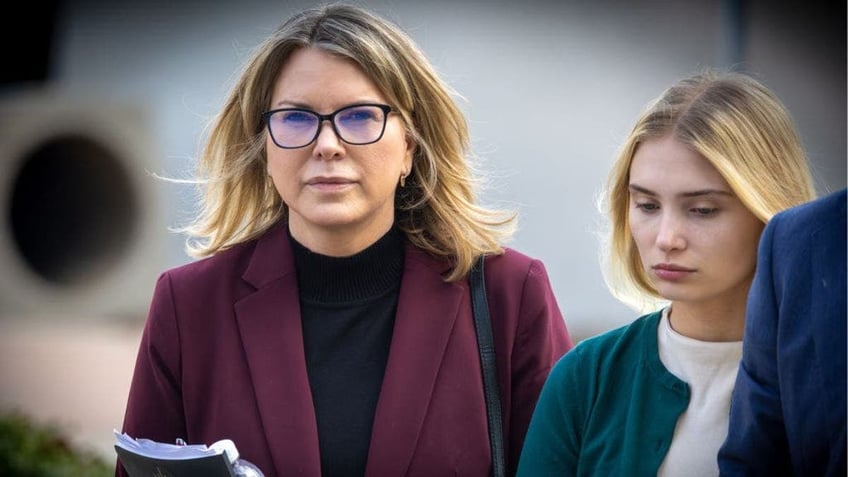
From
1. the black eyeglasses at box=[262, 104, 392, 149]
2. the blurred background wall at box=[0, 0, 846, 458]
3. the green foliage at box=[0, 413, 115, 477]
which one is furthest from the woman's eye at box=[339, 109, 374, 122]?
the blurred background wall at box=[0, 0, 846, 458]

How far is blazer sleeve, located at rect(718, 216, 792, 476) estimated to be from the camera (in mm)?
2152

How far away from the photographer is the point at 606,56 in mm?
9945

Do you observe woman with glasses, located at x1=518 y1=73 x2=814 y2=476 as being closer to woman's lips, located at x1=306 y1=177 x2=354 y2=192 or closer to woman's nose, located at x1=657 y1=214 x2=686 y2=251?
woman's nose, located at x1=657 y1=214 x2=686 y2=251

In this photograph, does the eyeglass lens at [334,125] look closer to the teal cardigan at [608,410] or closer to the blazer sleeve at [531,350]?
the blazer sleeve at [531,350]

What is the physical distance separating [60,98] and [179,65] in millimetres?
974

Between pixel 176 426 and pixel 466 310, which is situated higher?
pixel 466 310

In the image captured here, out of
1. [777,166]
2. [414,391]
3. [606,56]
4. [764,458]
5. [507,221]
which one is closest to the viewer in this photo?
[764,458]

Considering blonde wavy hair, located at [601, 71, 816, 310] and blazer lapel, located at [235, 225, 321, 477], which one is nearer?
blonde wavy hair, located at [601, 71, 816, 310]

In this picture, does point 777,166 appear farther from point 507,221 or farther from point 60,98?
point 60,98

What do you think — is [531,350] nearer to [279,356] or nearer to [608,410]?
[608,410]

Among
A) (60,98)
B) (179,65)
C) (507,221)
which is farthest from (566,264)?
(507,221)

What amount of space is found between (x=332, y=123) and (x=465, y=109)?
21.9 feet

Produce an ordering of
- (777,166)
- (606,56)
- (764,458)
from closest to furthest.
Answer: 1. (764,458)
2. (777,166)
3. (606,56)

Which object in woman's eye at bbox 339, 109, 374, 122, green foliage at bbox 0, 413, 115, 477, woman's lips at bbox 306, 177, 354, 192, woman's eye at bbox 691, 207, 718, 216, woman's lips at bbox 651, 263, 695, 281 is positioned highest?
woman's eye at bbox 339, 109, 374, 122
